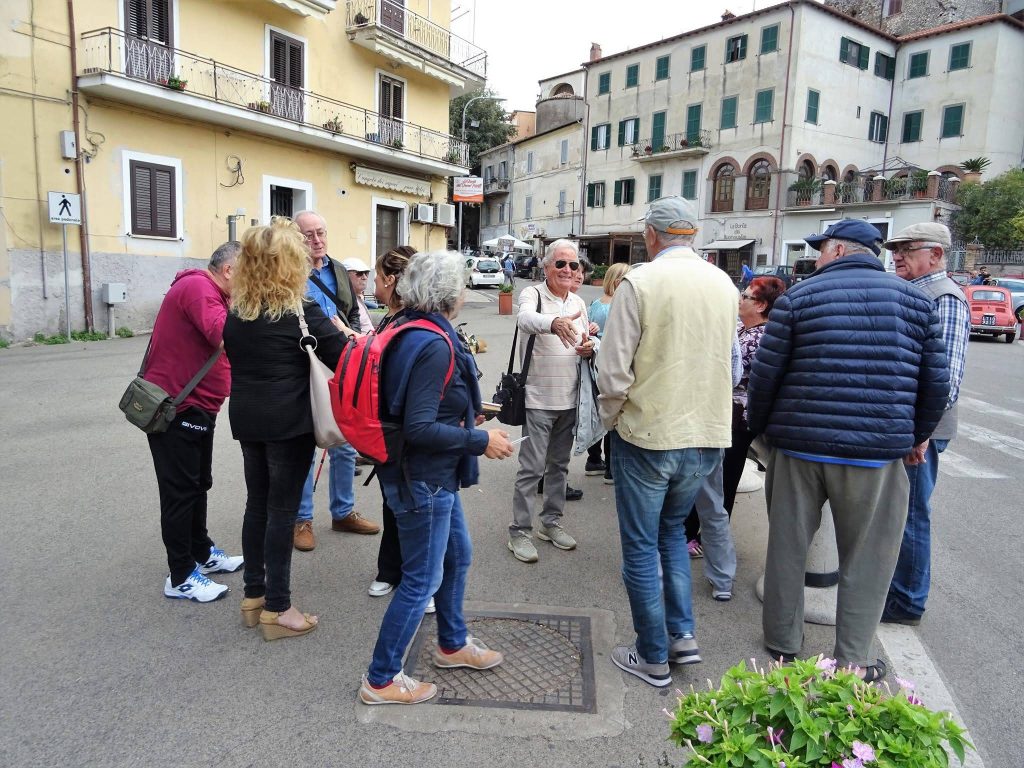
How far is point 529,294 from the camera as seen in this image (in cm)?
459

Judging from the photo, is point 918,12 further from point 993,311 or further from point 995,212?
point 993,311

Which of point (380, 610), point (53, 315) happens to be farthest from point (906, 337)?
point (53, 315)

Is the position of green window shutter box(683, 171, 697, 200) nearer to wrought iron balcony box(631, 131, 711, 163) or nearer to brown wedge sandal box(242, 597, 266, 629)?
wrought iron balcony box(631, 131, 711, 163)

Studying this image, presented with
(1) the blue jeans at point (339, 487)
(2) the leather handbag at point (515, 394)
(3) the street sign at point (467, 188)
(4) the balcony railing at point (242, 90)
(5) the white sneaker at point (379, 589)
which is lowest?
(5) the white sneaker at point (379, 589)

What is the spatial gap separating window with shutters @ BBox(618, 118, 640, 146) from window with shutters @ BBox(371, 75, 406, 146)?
22.5 m

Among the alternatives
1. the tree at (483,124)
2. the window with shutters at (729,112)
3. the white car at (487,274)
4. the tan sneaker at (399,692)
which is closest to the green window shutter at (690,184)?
the window with shutters at (729,112)

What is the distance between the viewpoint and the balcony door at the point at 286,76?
17.5m

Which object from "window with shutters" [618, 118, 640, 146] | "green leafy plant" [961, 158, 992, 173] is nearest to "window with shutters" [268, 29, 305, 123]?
"window with shutters" [618, 118, 640, 146]

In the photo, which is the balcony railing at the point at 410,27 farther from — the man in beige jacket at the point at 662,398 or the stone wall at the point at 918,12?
the stone wall at the point at 918,12

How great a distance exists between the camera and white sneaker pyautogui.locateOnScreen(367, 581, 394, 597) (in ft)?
12.8

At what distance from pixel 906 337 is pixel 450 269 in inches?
75.4

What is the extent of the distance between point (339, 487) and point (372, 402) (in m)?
2.21

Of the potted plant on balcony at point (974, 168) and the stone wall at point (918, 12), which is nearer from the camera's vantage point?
the potted plant on balcony at point (974, 168)

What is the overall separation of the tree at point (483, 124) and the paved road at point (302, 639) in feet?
166
